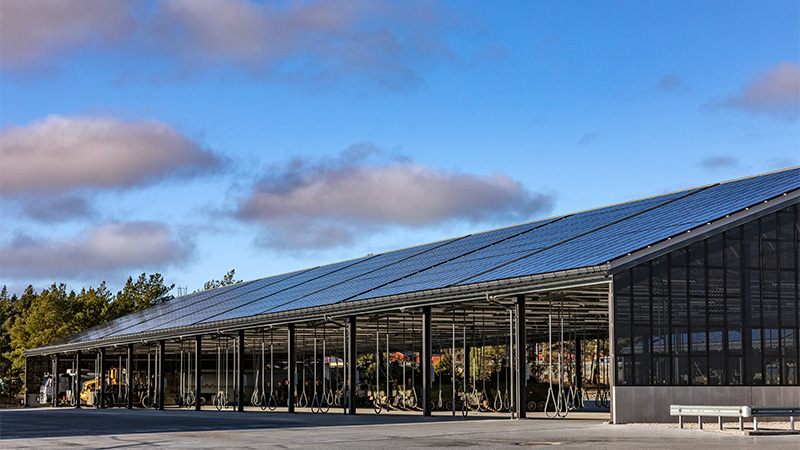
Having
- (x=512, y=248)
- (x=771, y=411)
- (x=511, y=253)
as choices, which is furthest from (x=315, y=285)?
(x=771, y=411)

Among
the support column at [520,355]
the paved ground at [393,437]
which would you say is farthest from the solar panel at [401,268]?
the paved ground at [393,437]

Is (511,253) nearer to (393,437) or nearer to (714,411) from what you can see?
(714,411)

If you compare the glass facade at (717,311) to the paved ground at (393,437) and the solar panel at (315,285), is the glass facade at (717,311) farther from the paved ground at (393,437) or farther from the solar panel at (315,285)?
the solar panel at (315,285)

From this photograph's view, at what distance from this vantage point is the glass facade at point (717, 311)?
2802cm

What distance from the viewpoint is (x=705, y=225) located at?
28938mm

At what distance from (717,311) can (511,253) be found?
363 inches

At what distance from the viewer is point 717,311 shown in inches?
1147

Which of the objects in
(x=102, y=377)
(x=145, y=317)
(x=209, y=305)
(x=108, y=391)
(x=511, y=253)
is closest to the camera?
(x=511, y=253)

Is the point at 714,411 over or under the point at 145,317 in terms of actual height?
under

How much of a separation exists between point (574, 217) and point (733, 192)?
9240mm

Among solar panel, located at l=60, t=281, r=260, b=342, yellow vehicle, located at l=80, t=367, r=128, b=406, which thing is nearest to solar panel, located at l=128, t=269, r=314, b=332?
solar panel, located at l=60, t=281, r=260, b=342

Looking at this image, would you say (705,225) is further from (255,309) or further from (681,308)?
(255,309)

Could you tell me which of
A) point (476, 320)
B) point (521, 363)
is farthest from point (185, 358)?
point (521, 363)

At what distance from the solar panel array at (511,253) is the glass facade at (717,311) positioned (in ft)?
3.14
